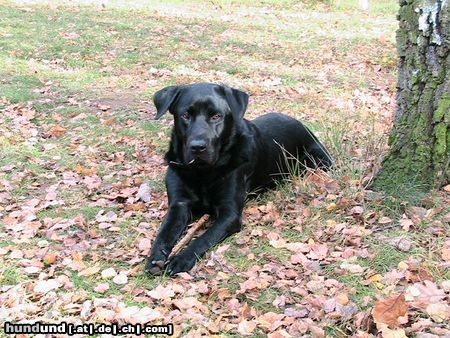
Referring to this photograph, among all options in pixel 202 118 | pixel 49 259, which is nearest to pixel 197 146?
pixel 202 118

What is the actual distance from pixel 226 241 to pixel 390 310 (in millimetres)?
1458

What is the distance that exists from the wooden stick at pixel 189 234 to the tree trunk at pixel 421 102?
1387 millimetres

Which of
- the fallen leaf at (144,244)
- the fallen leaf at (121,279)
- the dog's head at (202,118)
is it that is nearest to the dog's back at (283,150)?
the dog's head at (202,118)

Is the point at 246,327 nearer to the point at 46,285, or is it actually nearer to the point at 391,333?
the point at 391,333

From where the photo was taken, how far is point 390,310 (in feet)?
8.50

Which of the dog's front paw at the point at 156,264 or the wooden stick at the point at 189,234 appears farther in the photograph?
the wooden stick at the point at 189,234

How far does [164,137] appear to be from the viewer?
19.8 ft

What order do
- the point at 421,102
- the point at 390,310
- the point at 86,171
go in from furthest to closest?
the point at 86,171, the point at 421,102, the point at 390,310

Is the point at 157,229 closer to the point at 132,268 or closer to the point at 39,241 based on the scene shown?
the point at 132,268

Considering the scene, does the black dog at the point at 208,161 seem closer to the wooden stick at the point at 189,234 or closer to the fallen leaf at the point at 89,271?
the wooden stick at the point at 189,234

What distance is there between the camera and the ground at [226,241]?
9.34 ft

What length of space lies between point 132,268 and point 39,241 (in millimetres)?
777

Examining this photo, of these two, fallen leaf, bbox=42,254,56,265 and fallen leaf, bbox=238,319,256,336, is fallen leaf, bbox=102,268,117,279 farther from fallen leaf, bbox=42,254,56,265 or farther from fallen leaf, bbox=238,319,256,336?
fallen leaf, bbox=238,319,256,336

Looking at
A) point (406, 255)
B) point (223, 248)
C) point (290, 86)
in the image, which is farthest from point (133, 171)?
point (290, 86)
